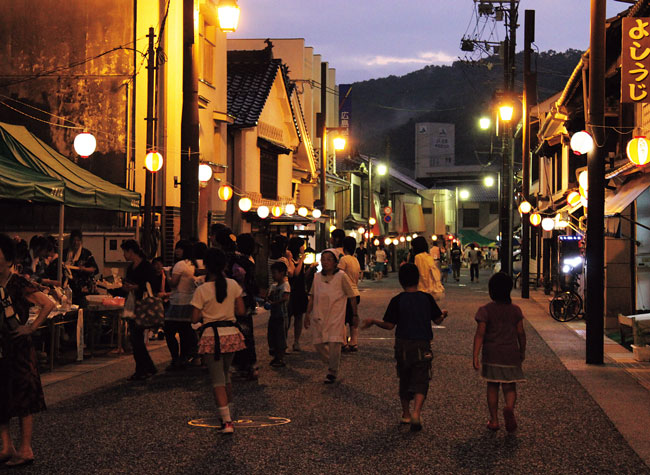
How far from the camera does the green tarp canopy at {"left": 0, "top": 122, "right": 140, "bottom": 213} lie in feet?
45.0

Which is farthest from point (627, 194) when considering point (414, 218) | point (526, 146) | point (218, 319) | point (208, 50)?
point (414, 218)

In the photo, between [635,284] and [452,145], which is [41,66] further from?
[452,145]

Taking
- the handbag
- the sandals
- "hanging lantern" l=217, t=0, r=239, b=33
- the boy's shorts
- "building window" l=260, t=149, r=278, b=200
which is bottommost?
the sandals

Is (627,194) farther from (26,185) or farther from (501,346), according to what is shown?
(26,185)

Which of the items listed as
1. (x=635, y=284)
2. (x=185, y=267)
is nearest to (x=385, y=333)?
(x=635, y=284)

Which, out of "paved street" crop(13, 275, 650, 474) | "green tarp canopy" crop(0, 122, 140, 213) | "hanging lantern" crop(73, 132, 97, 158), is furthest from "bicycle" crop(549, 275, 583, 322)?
"hanging lantern" crop(73, 132, 97, 158)

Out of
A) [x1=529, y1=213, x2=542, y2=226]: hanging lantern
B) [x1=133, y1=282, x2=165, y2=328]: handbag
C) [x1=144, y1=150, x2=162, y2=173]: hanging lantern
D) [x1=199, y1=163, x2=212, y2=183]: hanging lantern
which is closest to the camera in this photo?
[x1=133, y1=282, x2=165, y2=328]: handbag

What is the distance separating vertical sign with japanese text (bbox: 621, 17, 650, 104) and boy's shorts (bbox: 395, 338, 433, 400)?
24.5ft

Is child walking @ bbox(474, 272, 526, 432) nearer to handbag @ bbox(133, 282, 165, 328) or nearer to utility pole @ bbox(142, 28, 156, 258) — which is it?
handbag @ bbox(133, 282, 165, 328)

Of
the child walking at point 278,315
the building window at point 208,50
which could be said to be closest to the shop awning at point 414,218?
the building window at point 208,50

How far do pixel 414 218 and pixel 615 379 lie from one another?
61.8 m

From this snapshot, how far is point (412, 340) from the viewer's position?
25.8 ft

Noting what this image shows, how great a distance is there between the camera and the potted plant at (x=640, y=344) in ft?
40.4

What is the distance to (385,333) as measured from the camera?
16672 mm
